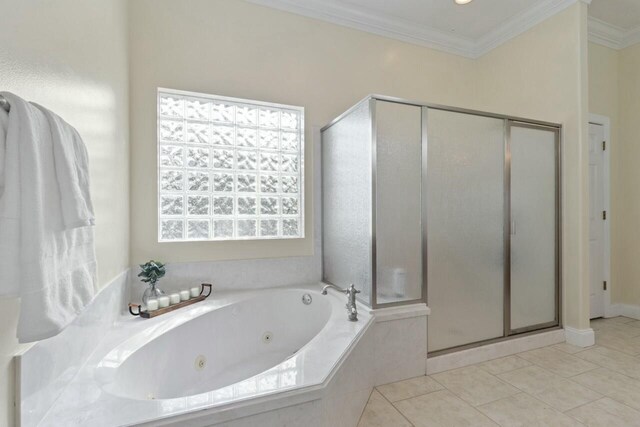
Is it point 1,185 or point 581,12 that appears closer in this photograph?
point 1,185

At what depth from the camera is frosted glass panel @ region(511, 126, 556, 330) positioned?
8.02 feet

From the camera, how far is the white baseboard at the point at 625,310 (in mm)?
3104

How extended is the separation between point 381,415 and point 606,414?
1.19 m

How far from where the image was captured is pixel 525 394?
184cm

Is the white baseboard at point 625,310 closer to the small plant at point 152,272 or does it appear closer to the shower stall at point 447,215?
the shower stall at point 447,215

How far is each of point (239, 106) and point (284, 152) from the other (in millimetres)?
507

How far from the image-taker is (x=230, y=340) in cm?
206

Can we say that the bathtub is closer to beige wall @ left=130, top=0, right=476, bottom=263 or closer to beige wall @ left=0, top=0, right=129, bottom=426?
beige wall @ left=0, top=0, right=129, bottom=426

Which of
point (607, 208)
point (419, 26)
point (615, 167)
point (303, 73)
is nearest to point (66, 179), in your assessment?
point (303, 73)

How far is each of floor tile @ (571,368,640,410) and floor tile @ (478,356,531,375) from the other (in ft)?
0.99

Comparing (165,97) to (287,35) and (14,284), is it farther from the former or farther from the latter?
(14,284)

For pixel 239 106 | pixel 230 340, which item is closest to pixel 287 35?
pixel 239 106

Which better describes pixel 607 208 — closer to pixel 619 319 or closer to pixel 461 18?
pixel 619 319

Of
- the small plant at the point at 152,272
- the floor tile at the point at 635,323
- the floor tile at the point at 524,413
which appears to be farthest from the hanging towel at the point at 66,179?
the floor tile at the point at 635,323
